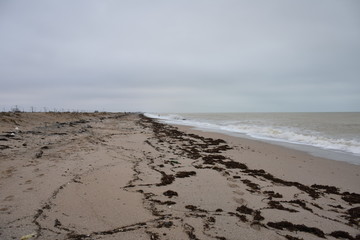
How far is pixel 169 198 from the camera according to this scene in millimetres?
3811

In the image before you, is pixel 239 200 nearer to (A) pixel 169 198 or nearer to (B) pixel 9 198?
(A) pixel 169 198

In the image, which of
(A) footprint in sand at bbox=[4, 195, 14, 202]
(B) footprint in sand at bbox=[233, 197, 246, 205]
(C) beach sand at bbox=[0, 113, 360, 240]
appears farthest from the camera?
(B) footprint in sand at bbox=[233, 197, 246, 205]

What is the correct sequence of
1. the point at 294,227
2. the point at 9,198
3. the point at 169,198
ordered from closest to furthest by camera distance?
the point at 294,227 → the point at 9,198 → the point at 169,198

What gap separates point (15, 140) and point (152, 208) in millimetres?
8156

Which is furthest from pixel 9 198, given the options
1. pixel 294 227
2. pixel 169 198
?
pixel 294 227

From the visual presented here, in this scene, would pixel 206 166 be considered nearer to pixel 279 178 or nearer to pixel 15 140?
pixel 279 178

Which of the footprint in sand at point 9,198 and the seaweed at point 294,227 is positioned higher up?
the footprint in sand at point 9,198

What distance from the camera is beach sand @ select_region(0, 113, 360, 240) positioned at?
2791 mm

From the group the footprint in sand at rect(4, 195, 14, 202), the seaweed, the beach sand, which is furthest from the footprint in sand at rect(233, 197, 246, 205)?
the footprint in sand at rect(4, 195, 14, 202)

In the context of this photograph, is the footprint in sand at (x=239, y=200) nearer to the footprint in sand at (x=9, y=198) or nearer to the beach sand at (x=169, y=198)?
the beach sand at (x=169, y=198)

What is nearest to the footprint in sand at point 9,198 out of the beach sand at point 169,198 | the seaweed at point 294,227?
the beach sand at point 169,198

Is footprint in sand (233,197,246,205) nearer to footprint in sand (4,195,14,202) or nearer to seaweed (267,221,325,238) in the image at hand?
seaweed (267,221,325,238)

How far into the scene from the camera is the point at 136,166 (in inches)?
232

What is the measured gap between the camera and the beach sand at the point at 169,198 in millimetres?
2791
